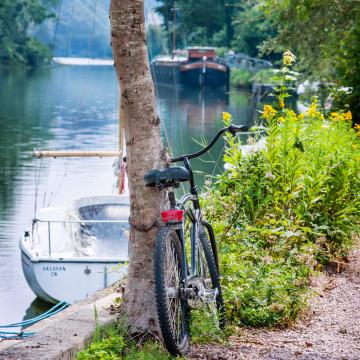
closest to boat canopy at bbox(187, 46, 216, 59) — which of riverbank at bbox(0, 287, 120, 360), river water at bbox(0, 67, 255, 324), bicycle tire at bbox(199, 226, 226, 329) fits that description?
river water at bbox(0, 67, 255, 324)

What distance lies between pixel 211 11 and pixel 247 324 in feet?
278

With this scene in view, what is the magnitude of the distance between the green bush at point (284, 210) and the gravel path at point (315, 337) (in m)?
0.17

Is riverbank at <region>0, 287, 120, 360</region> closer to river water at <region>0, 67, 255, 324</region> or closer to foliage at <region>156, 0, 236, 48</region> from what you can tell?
river water at <region>0, 67, 255, 324</region>

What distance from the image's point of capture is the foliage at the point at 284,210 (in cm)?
638

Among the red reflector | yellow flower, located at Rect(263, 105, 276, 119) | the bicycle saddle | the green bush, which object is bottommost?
the green bush

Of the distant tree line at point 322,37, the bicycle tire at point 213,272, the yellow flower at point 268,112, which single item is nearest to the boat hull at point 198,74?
the distant tree line at point 322,37

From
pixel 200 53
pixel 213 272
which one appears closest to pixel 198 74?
pixel 200 53

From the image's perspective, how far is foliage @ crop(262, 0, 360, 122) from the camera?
48.4 feet

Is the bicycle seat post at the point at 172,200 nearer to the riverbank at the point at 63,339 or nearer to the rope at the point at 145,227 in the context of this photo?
the rope at the point at 145,227

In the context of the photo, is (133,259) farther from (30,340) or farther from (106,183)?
(106,183)

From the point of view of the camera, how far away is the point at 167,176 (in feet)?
17.0

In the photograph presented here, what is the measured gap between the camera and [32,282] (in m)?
14.8

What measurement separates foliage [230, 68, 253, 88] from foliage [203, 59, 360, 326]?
63.1 meters

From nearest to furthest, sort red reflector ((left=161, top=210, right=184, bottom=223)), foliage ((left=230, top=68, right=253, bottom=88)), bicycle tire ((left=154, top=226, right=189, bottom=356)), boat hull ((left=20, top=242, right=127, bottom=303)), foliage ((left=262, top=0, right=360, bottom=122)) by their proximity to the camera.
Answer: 1. bicycle tire ((left=154, top=226, right=189, bottom=356))
2. red reflector ((left=161, top=210, right=184, bottom=223))
3. boat hull ((left=20, top=242, right=127, bottom=303))
4. foliage ((left=262, top=0, right=360, bottom=122))
5. foliage ((left=230, top=68, right=253, bottom=88))
